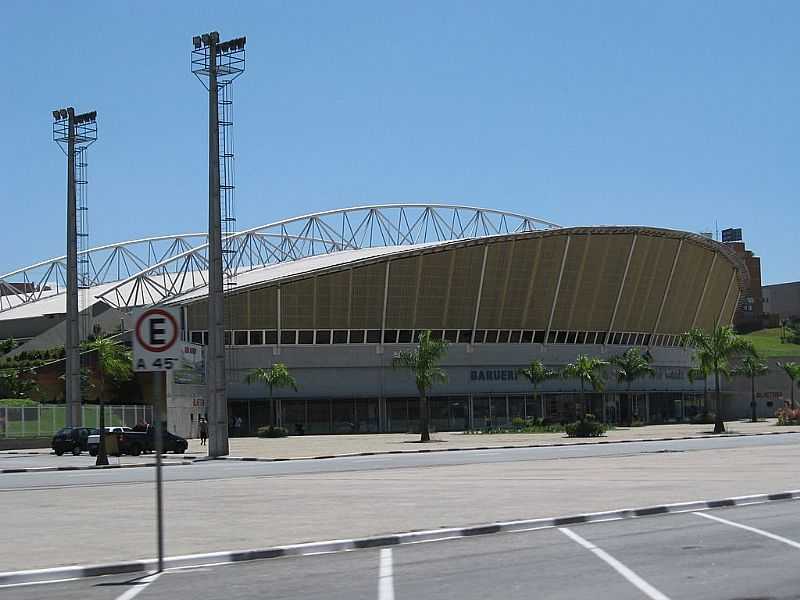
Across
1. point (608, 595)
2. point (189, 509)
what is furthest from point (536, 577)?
point (189, 509)

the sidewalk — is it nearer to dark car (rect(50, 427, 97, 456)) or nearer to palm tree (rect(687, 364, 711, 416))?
dark car (rect(50, 427, 97, 456))

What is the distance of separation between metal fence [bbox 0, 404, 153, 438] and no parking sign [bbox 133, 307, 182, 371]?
194 feet

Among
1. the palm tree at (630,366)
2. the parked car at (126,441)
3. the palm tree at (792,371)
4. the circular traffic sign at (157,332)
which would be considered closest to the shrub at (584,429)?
the palm tree at (630,366)

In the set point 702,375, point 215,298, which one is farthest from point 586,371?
point 215,298

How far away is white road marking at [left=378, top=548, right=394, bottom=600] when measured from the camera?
11672 millimetres

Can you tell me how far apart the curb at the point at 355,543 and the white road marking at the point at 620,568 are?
117 cm

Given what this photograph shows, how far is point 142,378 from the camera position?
9681cm

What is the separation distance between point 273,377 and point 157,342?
76.6 metres

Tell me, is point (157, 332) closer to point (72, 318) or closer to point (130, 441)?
point (130, 441)

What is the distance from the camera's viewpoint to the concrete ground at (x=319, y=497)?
17281 mm

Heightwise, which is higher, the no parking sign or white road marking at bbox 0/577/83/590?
the no parking sign

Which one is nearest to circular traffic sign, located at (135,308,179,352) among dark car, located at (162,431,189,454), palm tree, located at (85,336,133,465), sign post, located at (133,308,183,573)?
sign post, located at (133,308,183,573)

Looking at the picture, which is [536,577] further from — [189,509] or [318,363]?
[318,363]

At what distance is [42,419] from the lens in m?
73.5
